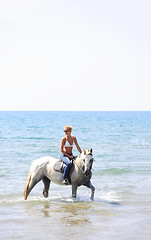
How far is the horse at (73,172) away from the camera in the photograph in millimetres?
10930

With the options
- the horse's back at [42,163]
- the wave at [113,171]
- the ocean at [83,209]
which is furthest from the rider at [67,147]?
the wave at [113,171]

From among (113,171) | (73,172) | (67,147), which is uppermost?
(67,147)

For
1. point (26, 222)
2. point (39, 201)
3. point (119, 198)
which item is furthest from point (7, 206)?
point (119, 198)

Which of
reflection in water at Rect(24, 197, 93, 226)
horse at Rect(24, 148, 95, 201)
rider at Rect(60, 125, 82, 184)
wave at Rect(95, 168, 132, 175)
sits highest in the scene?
rider at Rect(60, 125, 82, 184)

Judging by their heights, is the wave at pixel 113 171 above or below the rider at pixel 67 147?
below

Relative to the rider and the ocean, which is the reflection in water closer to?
the ocean

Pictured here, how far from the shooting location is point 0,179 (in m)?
15.8

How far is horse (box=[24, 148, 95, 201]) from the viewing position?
1093 centimetres

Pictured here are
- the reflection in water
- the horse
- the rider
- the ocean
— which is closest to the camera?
the ocean

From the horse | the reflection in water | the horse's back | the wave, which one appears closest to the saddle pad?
the horse

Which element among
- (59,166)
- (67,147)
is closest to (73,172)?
(59,166)

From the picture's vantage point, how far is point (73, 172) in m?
11.4

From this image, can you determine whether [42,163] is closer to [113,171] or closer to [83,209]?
[83,209]

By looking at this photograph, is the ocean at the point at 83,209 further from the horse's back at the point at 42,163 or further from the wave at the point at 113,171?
the horse's back at the point at 42,163
